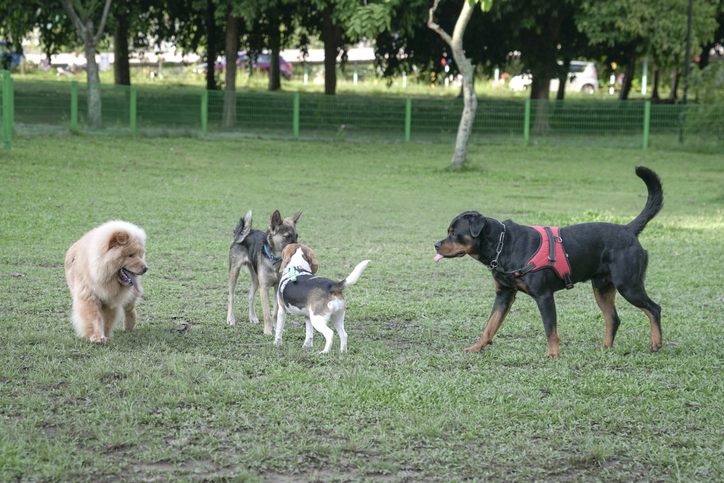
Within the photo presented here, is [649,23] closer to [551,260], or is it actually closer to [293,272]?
[551,260]

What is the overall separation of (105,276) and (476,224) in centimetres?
283

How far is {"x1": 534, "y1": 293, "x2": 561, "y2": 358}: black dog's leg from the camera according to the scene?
5.24 meters

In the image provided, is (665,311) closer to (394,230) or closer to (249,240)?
(249,240)

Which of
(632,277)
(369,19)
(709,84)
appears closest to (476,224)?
(632,277)

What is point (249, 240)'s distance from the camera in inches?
255

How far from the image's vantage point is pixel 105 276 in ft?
17.8

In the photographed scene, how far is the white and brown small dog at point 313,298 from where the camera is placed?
511 centimetres

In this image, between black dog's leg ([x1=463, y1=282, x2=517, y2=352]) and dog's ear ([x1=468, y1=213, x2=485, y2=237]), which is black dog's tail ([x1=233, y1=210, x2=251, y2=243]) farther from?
black dog's leg ([x1=463, y1=282, x2=517, y2=352])

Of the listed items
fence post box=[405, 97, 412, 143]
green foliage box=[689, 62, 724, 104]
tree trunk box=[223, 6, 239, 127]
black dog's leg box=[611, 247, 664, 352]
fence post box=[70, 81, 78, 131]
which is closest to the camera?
black dog's leg box=[611, 247, 664, 352]

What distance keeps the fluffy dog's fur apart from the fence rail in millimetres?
15592

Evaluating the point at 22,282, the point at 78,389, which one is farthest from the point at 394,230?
the point at 78,389

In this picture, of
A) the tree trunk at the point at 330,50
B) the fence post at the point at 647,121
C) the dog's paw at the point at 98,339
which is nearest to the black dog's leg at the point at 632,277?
the dog's paw at the point at 98,339

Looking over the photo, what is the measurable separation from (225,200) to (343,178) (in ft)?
15.4

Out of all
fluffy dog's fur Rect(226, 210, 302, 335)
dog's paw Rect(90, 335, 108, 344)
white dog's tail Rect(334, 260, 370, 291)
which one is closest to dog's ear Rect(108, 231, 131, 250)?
dog's paw Rect(90, 335, 108, 344)
